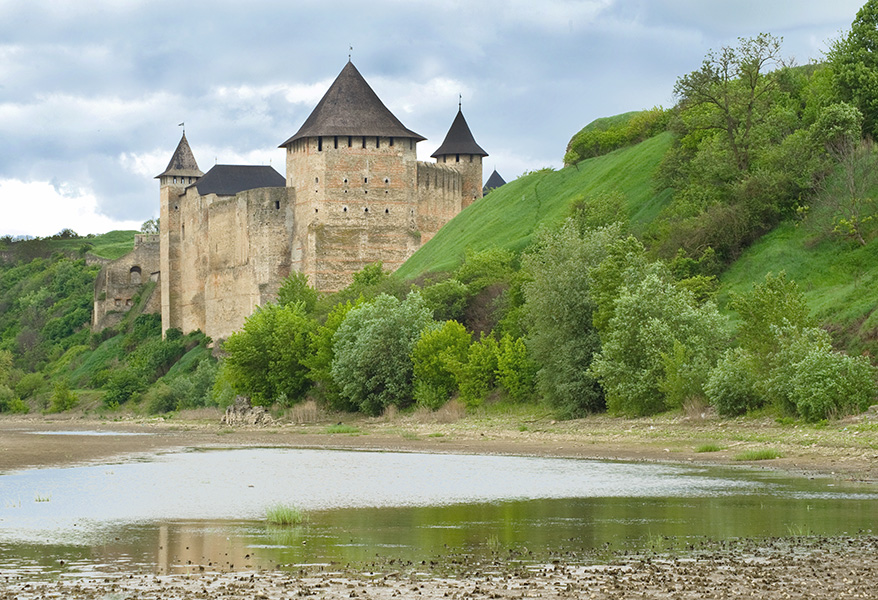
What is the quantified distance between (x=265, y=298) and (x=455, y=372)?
33.4m

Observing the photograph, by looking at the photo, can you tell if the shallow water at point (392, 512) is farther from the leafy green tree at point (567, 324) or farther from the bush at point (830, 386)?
the leafy green tree at point (567, 324)

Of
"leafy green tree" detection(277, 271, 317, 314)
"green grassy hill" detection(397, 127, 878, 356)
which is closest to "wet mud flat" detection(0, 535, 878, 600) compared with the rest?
"green grassy hill" detection(397, 127, 878, 356)

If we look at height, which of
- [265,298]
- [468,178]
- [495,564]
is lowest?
[495,564]

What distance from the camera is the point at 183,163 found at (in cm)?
9019

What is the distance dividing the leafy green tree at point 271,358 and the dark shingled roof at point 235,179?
31.4 metres

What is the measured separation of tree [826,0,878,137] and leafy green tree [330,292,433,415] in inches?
689

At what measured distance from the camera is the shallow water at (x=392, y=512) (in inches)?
507

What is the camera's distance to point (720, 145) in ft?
150

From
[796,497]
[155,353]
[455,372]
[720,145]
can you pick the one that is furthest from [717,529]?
[155,353]

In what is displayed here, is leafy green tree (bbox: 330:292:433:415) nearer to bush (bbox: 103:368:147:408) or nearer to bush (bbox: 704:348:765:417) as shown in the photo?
bush (bbox: 704:348:765:417)

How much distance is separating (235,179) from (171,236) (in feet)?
26.6

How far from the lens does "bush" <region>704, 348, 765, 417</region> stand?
27250mm

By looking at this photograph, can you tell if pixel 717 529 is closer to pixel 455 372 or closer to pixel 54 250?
pixel 455 372

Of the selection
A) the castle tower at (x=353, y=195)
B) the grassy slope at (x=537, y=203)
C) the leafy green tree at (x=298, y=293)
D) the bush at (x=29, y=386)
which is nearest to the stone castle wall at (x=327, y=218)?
the castle tower at (x=353, y=195)
